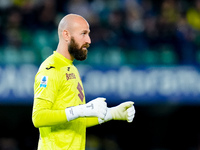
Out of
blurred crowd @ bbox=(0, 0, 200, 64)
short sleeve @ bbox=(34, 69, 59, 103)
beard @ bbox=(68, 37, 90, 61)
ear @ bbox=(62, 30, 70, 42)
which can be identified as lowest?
short sleeve @ bbox=(34, 69, 59, 103)

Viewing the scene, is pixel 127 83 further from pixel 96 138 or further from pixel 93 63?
pixel 96 138

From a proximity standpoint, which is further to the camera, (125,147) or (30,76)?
(125,147)

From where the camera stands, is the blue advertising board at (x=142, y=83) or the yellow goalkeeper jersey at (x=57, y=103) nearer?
the yellow goalkeeper jersey at (x=57, y=103)

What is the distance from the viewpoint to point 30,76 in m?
8.92

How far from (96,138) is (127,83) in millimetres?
2589

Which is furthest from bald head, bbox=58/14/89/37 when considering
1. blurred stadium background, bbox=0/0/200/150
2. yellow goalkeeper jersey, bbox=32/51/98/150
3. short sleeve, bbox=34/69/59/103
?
blurred stadium background, bbox=0/0/200/150

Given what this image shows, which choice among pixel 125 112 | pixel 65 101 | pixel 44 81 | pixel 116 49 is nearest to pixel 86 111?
pixel 65 101

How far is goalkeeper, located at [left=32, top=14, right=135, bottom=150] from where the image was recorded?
13.8 feet

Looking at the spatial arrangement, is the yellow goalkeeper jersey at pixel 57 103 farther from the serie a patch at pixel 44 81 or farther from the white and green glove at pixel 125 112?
the white and green glove at pixel 125 112

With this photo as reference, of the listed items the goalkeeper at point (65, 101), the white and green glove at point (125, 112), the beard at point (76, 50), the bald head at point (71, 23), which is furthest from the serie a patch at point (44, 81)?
the white and green glove at point (125, 112)

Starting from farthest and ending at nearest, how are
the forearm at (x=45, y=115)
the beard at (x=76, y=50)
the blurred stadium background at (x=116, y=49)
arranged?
the blurred stadium background at (x=116, y=49), the beard at (x=76, y=50), the forearm at (x=45, y=115)

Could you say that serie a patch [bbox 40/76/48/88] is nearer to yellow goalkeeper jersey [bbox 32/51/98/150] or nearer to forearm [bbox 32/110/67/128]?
yellow goalkeeper jersey [bbox 32/51/98/150]

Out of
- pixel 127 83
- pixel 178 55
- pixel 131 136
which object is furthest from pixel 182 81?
pixel 131 136

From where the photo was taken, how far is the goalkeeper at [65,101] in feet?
13.8
